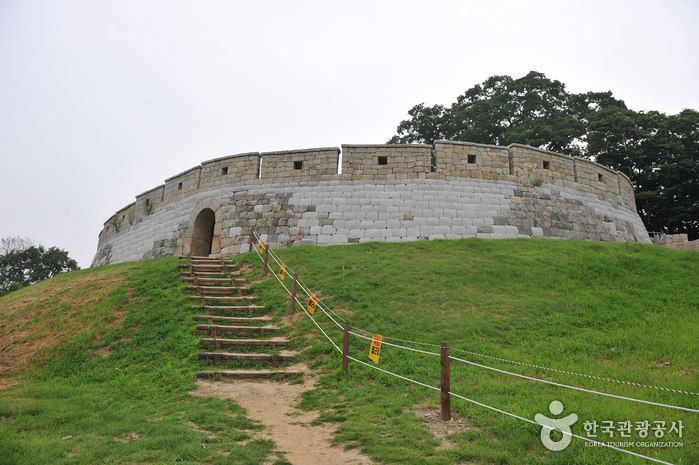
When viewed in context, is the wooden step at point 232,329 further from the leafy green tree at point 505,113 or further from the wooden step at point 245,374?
the leafy green tree at point 505,113

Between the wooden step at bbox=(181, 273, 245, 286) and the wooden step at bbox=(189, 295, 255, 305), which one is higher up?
the wooden step at bbox=(181, 273, 245, 286)

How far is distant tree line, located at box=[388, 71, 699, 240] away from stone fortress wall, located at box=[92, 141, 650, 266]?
8071 millimetres

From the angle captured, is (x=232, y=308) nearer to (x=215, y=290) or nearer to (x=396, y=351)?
(x=215, y=290)

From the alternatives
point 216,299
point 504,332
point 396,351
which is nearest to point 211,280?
point 216,299

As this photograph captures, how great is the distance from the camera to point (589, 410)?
3891 mm

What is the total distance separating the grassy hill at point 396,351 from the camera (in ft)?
12.6

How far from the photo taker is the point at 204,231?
580 inches

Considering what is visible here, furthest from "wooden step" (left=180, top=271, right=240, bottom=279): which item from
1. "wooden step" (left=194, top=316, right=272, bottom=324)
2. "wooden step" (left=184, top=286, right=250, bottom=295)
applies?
"wooden step" (left=194, top=316, right=272, bottom=324)

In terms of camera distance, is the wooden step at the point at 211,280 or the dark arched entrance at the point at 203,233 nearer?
the wooden step at the point at 211,280

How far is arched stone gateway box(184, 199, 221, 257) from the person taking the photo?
13.9 metres

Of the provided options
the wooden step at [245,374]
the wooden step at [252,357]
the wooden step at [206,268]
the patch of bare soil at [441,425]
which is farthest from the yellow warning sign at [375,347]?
the wooden step at [206,268]

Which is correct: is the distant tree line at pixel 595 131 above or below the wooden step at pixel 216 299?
above

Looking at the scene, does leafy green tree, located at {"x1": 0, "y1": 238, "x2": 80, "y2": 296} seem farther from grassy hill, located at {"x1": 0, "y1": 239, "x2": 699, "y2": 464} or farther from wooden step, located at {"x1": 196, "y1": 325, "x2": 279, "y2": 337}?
wooden step, located at {"x1": 196, "y1": 325, "x2": 279, "y2": 337}

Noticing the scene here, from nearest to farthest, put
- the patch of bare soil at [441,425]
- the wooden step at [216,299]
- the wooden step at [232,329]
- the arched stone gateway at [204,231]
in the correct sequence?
the patch of bare soil at [441,425]
the wooden step at [232,329]
the wooden step at [216,299]
the arched stone gateway at [204,231]
